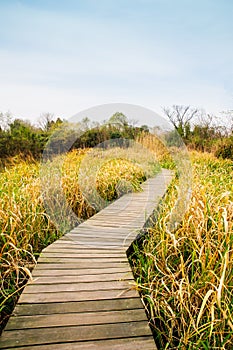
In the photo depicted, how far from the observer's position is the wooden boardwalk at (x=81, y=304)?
54.5 inches

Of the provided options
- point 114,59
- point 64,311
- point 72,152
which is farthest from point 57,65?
point 64,311

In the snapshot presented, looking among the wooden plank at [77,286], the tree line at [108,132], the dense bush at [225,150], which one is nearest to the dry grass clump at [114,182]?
the tree line at [108,132]

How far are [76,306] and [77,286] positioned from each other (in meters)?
0.21

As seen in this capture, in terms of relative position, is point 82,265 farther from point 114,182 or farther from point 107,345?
point 114,182

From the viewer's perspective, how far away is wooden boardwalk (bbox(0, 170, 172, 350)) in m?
1.38

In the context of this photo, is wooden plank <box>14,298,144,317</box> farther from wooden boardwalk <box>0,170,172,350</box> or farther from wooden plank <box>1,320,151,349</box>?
wooden plank <box>1,320,151,349</box>

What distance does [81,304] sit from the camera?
1.66 metres

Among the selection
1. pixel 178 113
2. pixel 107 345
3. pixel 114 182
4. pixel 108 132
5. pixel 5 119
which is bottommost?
pixel 107 345

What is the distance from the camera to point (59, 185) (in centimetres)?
386

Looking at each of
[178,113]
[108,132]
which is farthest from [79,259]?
[178,113]

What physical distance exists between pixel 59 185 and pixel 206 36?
6.93 meters

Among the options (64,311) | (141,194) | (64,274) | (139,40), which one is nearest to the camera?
(64,311)

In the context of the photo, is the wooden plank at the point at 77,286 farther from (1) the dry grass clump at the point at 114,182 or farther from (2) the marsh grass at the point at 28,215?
(1) the dry grass clump at the point at 114,182

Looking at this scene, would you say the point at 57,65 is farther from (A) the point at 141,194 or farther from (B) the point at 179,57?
(B) the point at 179,57
